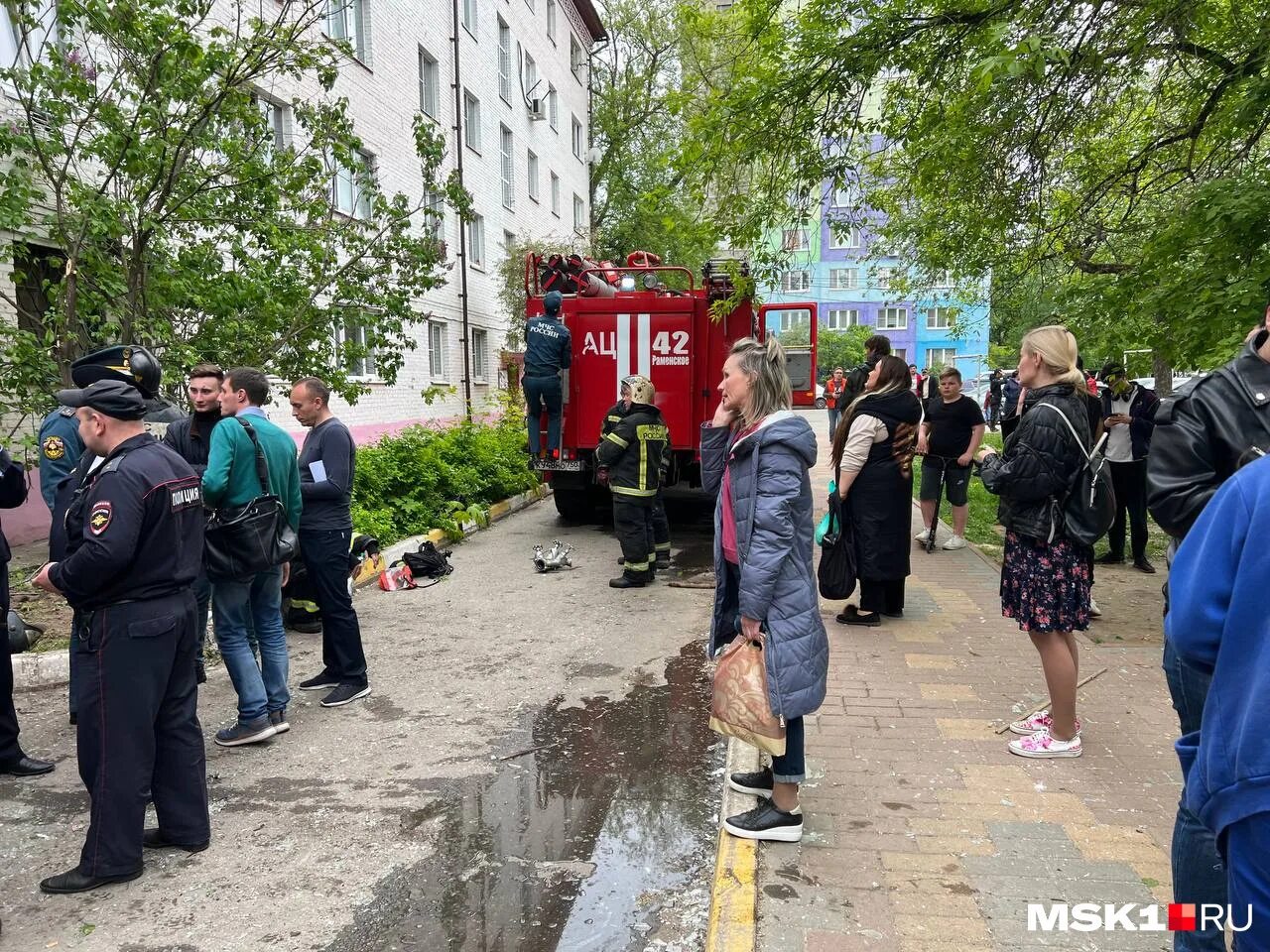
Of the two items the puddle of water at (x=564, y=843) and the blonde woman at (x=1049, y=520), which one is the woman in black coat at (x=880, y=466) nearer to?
the blonde woman at (x=1049, y=520)

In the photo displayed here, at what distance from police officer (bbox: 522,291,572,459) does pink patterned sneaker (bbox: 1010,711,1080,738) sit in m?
6.44

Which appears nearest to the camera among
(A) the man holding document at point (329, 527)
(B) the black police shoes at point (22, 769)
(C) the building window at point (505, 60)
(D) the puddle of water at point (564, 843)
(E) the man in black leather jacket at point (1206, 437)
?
(E) the man in black leather jacket at point (1206, 437)

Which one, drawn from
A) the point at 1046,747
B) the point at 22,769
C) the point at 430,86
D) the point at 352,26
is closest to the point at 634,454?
the point at 1046,747

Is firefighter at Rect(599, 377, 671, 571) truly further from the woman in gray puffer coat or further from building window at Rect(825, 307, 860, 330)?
building window at Rect(825, 307, 860, 330)

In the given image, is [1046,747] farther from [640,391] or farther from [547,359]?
[547,359]

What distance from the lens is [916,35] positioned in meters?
6.81

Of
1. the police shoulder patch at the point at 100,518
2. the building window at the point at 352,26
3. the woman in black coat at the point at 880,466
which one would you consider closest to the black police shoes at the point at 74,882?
the police shoulder patch at the point at 100,518

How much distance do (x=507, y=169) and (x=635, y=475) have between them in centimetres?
1808

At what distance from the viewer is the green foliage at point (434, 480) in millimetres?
9094

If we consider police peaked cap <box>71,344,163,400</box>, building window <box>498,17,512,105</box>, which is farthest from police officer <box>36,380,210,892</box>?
building window <box>498,17,512,105</box>

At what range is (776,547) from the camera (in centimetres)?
304

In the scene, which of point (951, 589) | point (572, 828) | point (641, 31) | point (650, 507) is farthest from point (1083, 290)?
point (641, 31)

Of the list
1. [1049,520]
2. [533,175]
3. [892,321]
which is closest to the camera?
[1049,520]

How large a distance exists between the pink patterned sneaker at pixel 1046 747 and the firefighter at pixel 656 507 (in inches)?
172
